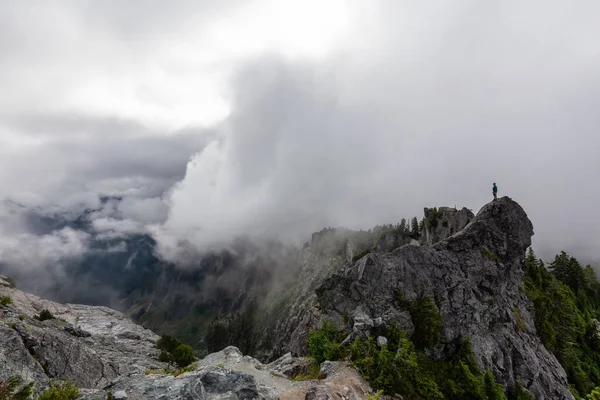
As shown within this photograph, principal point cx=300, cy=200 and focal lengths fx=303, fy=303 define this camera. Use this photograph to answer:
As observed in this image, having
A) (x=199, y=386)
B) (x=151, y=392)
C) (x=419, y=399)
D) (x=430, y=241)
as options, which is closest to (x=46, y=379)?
(x=151, y=392)

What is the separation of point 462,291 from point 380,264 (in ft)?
57.2

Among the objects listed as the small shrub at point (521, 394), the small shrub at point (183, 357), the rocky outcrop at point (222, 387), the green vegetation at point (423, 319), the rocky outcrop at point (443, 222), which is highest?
the rocky outcrop at point (443, 222)

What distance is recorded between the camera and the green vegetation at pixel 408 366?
→ 40.7m

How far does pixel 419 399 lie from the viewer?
40.6m

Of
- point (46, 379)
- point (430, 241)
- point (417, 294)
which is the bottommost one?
point (46, 379)

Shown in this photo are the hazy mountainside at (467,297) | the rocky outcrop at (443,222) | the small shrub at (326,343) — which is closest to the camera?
the small shrub at (326,343)

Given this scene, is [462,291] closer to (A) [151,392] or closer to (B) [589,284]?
(A) [151,392]

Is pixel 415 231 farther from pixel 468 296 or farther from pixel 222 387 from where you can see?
pixel 222 387

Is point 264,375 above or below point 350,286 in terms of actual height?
below

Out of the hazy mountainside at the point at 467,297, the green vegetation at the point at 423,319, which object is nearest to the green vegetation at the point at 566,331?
the hazy mountainside at the point at 467,297

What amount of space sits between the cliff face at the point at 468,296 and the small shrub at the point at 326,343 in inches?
111

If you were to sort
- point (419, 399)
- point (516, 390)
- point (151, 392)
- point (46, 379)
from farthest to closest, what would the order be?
point (516, 390)
point (46, 379)
point (419, 399)
point (151, 392)

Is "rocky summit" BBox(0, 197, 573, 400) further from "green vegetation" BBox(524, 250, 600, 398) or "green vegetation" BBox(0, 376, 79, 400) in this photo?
"green vegetation" BBox(0, 376, 79, 400)

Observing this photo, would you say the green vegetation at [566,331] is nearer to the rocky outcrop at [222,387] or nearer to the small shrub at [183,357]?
the rocky outcrop at [222,387]
